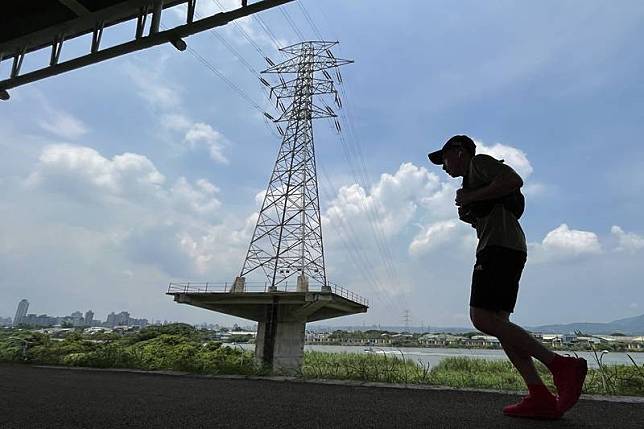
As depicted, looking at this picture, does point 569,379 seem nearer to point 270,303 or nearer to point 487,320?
point 487,320

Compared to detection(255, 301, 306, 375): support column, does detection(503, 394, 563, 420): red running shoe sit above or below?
above

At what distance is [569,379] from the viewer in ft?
5.74

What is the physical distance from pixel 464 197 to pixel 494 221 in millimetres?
183

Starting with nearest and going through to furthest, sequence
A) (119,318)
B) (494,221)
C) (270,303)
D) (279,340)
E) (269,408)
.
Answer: (494,221), (269,408), (270,303), (279,340), (119,318)

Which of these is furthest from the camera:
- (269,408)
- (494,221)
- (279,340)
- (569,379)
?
(279,340)

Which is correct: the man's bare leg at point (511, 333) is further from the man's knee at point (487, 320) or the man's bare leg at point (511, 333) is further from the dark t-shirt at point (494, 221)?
the dark t-shirt at point (494, 221)

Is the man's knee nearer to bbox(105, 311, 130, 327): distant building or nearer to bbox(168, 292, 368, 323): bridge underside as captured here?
bbox(168, 292, 368, 323): bridge underside

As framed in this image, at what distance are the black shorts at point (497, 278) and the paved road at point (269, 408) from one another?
0.52 m

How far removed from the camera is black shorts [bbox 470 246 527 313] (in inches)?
71.1

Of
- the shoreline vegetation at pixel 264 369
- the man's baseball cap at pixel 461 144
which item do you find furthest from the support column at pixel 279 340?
the man's baseball cap at pixel 461 144

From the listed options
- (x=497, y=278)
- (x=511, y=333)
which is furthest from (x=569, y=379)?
(x=497, y=278)

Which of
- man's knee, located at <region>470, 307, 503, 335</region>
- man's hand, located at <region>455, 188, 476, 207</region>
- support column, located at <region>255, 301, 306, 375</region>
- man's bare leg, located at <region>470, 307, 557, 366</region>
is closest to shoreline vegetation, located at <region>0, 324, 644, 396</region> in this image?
man's bare leg, located at <region>470, 307, 557, 366</region>

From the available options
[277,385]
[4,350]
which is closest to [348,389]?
[277,385]

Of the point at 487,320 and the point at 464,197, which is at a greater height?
the point at 464,197
